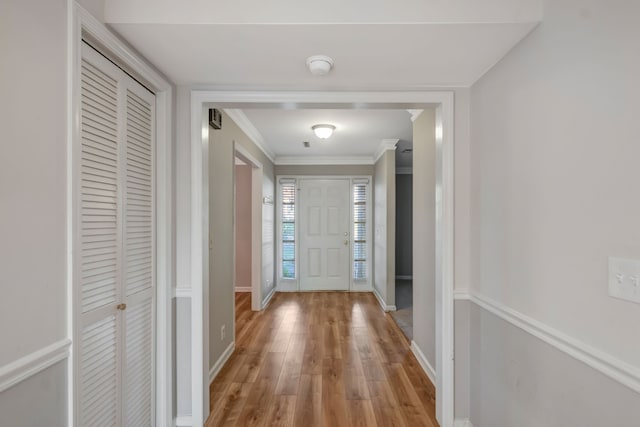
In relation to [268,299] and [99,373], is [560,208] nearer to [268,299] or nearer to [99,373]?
[99,373]

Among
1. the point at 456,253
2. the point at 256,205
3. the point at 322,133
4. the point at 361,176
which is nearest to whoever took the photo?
the point at 456,253

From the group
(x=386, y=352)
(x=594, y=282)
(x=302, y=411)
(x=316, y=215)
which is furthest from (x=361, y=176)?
(x=594, y=282)

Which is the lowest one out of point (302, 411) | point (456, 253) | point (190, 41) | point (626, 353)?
point (302, 411)

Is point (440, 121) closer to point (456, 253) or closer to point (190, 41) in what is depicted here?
point (456, 253)

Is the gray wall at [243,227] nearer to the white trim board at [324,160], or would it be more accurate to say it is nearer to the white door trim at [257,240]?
the white trim board at [324,160]

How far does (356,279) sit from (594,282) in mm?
4742

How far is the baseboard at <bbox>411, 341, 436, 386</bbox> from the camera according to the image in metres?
2.61

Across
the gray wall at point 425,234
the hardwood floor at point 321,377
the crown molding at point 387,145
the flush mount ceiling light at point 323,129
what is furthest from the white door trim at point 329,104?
the crown molding at point 387,145

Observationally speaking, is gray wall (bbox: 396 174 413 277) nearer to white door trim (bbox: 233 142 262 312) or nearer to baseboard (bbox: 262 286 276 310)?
baseboard (bbox: 262 286 276 310)

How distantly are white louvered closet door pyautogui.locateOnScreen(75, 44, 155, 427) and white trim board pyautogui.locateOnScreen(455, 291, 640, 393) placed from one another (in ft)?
6.06

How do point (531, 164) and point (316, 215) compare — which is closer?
Answer: point (531, 164)

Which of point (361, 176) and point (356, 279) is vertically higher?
point (361, 176)

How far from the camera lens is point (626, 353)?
0.99 meters

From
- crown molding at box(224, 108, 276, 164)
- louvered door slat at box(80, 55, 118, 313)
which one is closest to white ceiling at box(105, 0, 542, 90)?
louvered door slat at box(80, 55, 118, 313)
